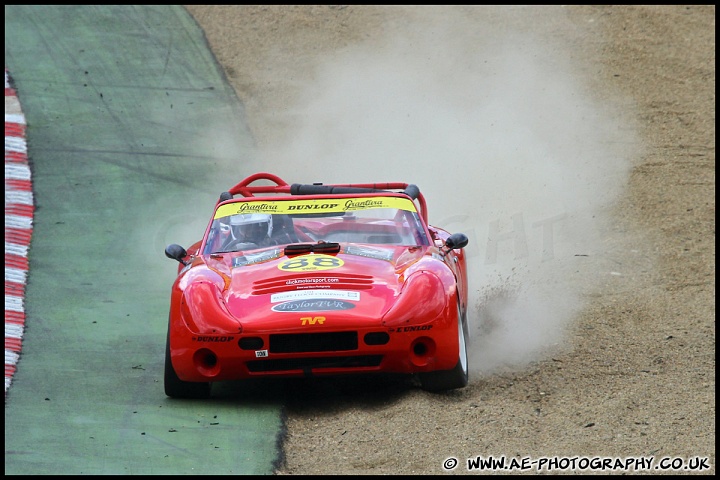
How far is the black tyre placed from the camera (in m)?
7.53

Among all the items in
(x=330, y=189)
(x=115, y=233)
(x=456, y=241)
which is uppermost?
(x=115, y=233)

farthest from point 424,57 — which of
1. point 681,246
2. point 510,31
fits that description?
point 681,246

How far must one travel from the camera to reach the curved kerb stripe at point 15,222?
938cm

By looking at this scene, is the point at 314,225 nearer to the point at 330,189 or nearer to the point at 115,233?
the point at 330,189

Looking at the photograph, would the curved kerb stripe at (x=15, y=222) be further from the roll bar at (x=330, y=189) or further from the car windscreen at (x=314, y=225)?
the roll bar at (x=330, y=189)

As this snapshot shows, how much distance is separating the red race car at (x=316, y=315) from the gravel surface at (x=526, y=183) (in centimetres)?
30

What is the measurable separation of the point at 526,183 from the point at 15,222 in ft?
19.3

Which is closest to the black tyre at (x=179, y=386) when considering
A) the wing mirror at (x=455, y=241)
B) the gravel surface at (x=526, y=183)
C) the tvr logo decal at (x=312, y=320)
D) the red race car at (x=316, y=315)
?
the red race car at (x=316, y=315)

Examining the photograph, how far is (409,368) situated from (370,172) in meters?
7.88

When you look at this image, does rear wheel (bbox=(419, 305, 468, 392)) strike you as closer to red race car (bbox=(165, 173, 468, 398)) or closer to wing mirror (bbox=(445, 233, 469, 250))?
red race car (bbox=(165, 173, 468, 398))

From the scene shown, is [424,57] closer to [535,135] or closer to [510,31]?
[510,31]

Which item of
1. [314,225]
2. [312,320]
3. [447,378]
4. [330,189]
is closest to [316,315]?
[312,320]

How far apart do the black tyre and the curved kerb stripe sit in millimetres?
1175

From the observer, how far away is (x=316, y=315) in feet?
23.4
